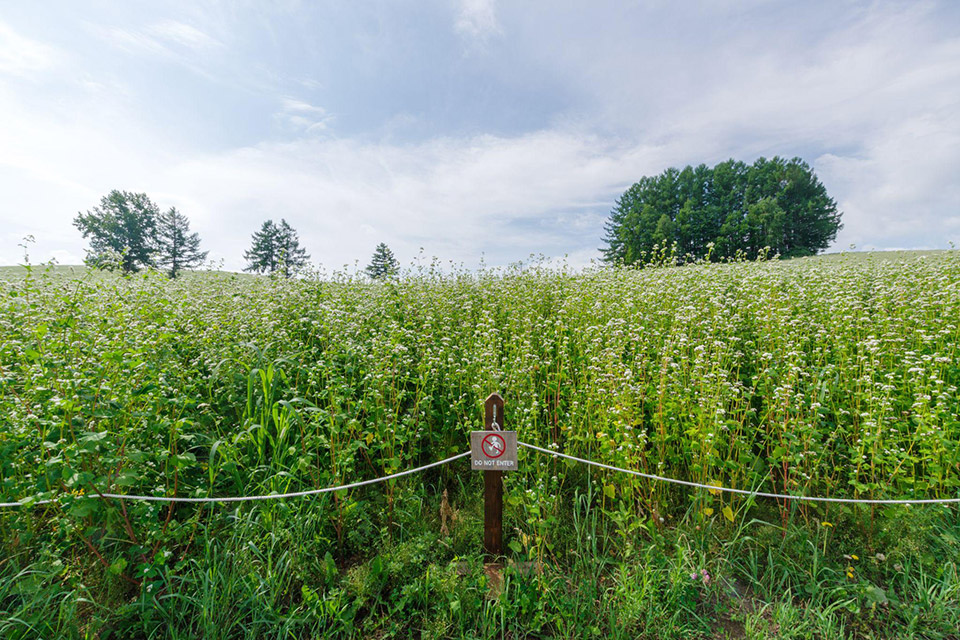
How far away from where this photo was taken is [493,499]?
2.58 m

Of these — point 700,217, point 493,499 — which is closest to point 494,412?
point 493,499

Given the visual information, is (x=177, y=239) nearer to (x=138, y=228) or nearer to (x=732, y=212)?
(x=138, y=228)

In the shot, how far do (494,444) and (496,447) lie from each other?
23 mm

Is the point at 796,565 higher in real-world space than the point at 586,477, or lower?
lower

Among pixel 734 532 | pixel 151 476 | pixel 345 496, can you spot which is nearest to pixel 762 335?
pixel 734 532

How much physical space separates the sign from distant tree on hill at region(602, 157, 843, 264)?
43476mm

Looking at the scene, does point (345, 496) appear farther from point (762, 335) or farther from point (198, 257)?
point (198, 257)

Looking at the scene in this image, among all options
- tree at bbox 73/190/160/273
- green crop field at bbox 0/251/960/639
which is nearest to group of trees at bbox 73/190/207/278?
tree at bbox 73/190/160/273

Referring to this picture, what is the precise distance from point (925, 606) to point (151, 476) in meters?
5.52

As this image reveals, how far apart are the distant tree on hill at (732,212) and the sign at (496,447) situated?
43.5m

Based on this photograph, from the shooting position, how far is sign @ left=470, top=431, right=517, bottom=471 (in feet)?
7.93

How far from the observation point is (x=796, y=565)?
266cm

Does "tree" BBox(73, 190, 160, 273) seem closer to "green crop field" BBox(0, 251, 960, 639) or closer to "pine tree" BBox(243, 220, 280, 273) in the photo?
"pine tree" BBox(243, 220, 280, 273)

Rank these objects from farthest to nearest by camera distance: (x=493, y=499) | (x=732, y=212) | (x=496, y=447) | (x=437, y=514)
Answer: (x=732, y=212) → (x=437, y=514) → (x=493, y=499) → (x=496, y=447)
